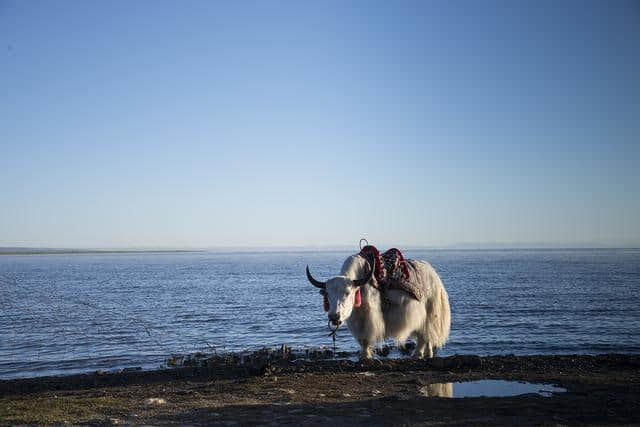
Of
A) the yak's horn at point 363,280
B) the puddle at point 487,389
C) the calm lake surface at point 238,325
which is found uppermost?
the yak's horn at point 363,280

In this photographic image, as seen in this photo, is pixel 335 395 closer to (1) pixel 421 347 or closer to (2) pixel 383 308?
(2) pixel 383 308

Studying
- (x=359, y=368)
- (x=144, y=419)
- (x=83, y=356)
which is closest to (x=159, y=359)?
(x=83, y=356)

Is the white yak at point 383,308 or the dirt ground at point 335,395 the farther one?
the white yak at point 383,308

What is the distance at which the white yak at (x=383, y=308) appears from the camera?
8.84m

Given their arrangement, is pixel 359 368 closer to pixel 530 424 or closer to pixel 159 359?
pixel 530 424

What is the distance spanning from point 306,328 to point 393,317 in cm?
941

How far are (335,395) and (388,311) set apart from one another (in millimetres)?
2655

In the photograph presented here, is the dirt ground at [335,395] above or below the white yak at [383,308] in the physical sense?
below

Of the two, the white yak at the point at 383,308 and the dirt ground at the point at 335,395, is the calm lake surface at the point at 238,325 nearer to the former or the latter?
the white yak at the point at 383,308

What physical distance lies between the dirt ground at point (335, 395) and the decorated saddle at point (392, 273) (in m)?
1.33

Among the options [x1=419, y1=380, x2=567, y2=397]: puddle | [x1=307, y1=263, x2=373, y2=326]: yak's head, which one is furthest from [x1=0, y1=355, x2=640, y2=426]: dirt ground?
[x1=307, y1=263, x2=373, y2=326]: yak's head

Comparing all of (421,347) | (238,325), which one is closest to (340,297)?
(421,347)

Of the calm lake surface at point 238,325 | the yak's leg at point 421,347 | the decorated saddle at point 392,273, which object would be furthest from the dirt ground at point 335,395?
the calm lake surface at point 238,325

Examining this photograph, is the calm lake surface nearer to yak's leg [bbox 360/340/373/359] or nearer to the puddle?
yak's leg [bbox 360/340/373/359]
